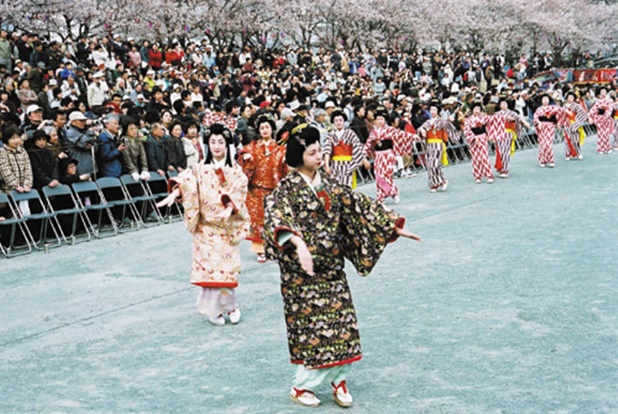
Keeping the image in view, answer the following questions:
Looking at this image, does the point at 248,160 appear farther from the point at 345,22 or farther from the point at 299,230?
the point at 345,22

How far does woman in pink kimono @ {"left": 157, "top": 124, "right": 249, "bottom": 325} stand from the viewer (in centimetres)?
621

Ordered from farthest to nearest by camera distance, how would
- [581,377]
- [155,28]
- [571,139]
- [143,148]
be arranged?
[155,28] < [571,139] < [143,148] < [581,377]

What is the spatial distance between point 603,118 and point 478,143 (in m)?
5.54

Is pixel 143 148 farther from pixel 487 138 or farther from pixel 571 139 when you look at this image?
pixel 571 139

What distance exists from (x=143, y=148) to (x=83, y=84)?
550 cm

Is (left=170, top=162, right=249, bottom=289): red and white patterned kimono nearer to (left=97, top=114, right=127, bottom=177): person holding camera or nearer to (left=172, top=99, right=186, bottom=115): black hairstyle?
(left=97, top=114, right=127, bottom=177): person holding camera

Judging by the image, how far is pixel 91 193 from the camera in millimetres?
10773

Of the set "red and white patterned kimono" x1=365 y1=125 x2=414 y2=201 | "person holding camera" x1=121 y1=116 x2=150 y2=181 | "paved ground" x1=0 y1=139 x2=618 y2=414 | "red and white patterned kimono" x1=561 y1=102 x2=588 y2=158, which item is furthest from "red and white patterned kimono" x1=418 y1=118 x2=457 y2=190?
"person holding camera" x1=121 y1=116 x2=150 y2=181

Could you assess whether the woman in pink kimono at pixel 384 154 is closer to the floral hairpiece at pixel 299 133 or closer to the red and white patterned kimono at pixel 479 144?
the red and white patterned kimono at pixel 479 144

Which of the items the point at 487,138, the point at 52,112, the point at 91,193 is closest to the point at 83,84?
the point at 52,112

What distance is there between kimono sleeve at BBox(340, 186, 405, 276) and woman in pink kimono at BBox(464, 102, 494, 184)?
10.3 m

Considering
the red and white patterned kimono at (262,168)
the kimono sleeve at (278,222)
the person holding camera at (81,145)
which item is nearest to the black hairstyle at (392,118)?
the person holding camera at (81,145)

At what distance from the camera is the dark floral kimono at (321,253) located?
14.0 feet

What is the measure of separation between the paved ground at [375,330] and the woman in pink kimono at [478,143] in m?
4.52
